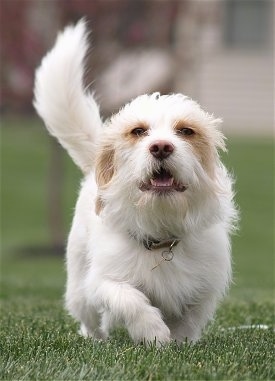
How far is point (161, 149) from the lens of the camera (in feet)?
16.4

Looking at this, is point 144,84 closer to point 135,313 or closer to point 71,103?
point 71,103

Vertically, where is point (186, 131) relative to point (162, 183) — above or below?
above

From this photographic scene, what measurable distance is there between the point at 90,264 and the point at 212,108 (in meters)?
24.9

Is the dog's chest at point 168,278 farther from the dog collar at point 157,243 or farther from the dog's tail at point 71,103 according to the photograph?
the dog's tail at point 71,103

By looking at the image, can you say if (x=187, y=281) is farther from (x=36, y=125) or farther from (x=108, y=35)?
(x=36, y=125)

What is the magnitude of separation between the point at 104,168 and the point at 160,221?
0.47m

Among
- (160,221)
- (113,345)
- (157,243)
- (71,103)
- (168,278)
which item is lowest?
(113,345)

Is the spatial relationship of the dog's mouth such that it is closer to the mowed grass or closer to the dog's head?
the dog's head

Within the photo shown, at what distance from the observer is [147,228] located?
537cm

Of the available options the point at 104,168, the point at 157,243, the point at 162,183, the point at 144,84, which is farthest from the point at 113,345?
the point at 144,84

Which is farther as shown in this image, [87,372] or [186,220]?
[186,220]

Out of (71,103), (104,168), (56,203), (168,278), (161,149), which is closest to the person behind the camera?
(161,149)

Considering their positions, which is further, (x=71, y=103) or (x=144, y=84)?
(x=144, y=84)

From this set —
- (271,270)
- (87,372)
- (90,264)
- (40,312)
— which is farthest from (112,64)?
(87,372)
